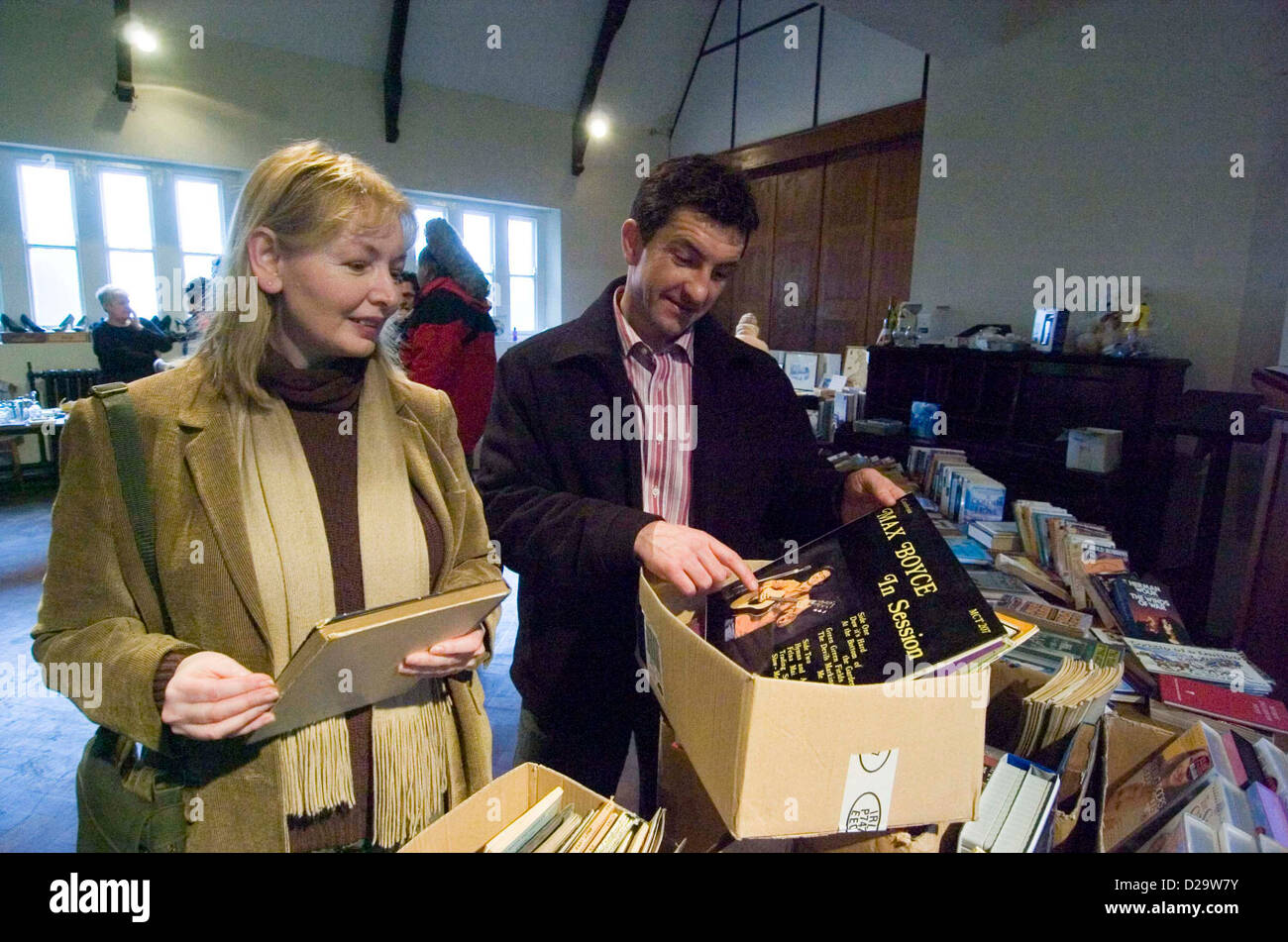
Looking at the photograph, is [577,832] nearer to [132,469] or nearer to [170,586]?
[170,586]

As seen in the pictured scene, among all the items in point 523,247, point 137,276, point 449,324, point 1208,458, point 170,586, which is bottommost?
point 1208,458

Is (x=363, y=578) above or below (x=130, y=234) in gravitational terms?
below

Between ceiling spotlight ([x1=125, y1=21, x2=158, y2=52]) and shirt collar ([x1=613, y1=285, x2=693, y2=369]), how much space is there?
22.1 ft

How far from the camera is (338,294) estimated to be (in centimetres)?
102

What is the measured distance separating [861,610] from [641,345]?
0.82m

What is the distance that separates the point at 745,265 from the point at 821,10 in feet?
8.07

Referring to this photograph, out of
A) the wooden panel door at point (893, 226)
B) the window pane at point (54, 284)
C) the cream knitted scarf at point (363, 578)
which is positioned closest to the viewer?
the cream knitted scarf at point (363, 578)

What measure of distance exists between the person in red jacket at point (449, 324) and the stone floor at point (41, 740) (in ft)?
3.70

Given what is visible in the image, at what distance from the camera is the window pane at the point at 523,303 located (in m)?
8.87

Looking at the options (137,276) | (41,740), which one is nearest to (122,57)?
(137,276)

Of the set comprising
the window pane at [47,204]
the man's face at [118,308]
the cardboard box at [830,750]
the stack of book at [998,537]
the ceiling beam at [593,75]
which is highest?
the ceiling beam at [593,75]

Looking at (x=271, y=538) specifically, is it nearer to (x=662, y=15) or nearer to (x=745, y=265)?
(x=745, y=265)

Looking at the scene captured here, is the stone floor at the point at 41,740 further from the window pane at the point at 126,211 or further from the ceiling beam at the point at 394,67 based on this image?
the ceiling beam at the point at 394,67

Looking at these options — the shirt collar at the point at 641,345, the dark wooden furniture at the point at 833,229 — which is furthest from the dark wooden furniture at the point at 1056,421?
the shirt collar at the point at 641,345
